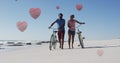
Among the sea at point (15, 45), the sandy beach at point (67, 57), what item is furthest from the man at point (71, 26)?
the sea at point (15, 45)

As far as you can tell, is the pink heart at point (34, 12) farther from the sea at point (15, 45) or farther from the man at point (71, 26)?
the sea at point (15, 45)

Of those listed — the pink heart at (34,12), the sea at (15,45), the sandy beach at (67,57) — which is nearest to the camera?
the sandy beach at (67,57)

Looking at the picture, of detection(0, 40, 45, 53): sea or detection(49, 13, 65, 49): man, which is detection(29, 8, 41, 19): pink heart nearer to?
detection(49, 13, 65, 49): man

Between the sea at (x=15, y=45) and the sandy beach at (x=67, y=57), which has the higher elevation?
the sea at (x=15, y=45)

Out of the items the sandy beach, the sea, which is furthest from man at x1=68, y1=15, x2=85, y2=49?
the sea

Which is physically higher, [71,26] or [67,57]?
[71,26]

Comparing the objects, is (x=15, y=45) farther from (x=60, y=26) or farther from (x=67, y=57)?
(x=67, y=57)

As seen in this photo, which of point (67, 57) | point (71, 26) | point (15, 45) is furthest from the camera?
point (15, 45)

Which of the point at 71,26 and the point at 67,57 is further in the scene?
the point at 71,26

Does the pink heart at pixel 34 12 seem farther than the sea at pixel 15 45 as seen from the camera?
No

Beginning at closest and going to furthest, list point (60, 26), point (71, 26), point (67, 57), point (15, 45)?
1. point (67, 57)
2. point (60, 26)
3. point (71, 26)
4. point (15, 45)

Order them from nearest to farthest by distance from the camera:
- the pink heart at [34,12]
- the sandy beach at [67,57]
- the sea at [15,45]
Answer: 1. the sandy beach at [67,57]
2. the pink heart at [34,12]
3. the sea at [15,45]

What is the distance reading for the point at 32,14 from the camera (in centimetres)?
1302

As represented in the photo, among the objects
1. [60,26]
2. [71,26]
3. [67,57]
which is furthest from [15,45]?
[67,57]
